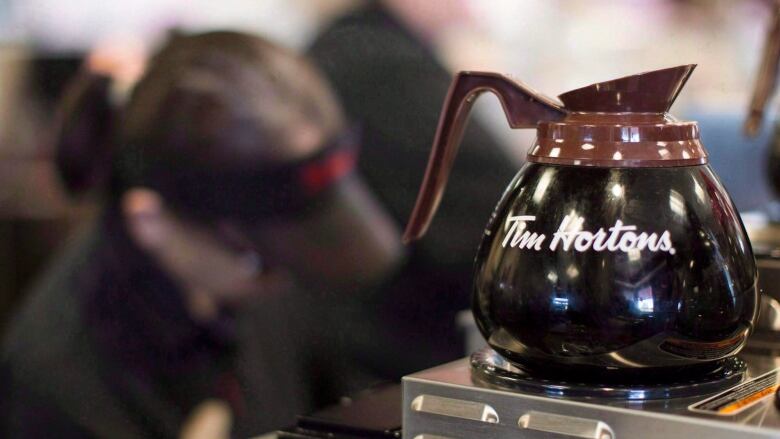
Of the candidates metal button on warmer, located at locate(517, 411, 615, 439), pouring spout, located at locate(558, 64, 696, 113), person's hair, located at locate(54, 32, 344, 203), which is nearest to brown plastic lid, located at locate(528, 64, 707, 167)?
pouring spout, located at locate(558, 64, 696, 113)

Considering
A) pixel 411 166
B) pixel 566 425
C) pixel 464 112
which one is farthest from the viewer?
pixel 411 166

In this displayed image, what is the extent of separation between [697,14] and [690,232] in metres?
1.09

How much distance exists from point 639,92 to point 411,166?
67 cm

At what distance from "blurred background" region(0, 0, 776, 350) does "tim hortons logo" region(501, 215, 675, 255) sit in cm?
54

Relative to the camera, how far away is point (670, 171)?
676 mm

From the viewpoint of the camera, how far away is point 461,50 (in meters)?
1.41

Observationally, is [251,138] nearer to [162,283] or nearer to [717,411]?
[162,283]

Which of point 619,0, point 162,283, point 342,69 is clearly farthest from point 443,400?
point 619,0

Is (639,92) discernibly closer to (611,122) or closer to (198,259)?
(611,122)

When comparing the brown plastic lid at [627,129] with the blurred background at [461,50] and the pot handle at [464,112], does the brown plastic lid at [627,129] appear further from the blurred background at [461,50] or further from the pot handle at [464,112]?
the blurred background at [461,50]

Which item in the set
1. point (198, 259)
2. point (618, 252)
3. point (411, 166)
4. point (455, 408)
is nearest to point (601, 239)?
point (618, 252)

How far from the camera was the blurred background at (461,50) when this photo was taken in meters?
1.00

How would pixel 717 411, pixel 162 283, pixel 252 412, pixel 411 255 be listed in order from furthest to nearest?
pixel 411 255 < pixel 252 412 < pixel 162 283 < pixel 717 411

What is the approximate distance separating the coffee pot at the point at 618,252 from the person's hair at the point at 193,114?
0.48m
